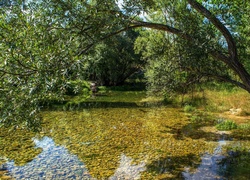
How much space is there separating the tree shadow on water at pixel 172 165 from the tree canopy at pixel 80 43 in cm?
257

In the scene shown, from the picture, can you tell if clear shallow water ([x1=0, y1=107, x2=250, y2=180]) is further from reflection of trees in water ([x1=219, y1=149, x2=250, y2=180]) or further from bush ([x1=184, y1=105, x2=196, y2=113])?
bush ([x1=184, y1=105, x2=196, y2=113])

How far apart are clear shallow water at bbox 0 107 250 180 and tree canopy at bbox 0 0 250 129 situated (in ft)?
8.89

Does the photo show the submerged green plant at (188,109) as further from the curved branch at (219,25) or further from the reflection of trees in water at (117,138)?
the curved branch at (219,25)

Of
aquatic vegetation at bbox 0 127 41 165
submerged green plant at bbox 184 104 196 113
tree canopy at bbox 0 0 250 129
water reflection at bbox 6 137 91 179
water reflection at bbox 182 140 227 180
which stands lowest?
water reflection at bbox 182 140 227 180

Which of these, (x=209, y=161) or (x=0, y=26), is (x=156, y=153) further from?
(x=0, y=26)

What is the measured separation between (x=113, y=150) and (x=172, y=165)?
90.5 inches

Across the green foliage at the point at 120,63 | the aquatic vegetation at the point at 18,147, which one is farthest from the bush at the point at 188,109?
the green foliage at the point at 120,63

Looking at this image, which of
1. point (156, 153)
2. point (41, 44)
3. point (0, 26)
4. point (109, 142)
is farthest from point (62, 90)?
point (109, 142)

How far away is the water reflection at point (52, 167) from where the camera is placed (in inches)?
278

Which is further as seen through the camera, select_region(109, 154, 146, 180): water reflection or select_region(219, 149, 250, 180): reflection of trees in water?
select_region(219, 149, 250, 180): reflection of trees in water

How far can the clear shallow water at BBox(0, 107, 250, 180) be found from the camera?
7.39 m

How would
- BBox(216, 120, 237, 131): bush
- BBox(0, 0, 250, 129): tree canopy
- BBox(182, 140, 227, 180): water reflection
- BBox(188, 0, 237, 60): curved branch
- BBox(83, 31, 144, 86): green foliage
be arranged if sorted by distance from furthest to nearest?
1. BBox(83, 31, 144, 86): green foliage
2. BBox(216, 120, 237, 131): bush
3. BBox(182, 140, 227, 180): water reflection
4. BBox(188, 0, 237, 60): curved branch
5. BBox(0, 0, 250, 129): tree canopy

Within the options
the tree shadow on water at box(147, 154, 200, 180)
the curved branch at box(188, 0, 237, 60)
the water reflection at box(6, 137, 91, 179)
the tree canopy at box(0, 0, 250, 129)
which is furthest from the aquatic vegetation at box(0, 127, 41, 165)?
the curved branch at box(188, 0, 237, 60)

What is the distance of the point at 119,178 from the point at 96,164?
118 cm
